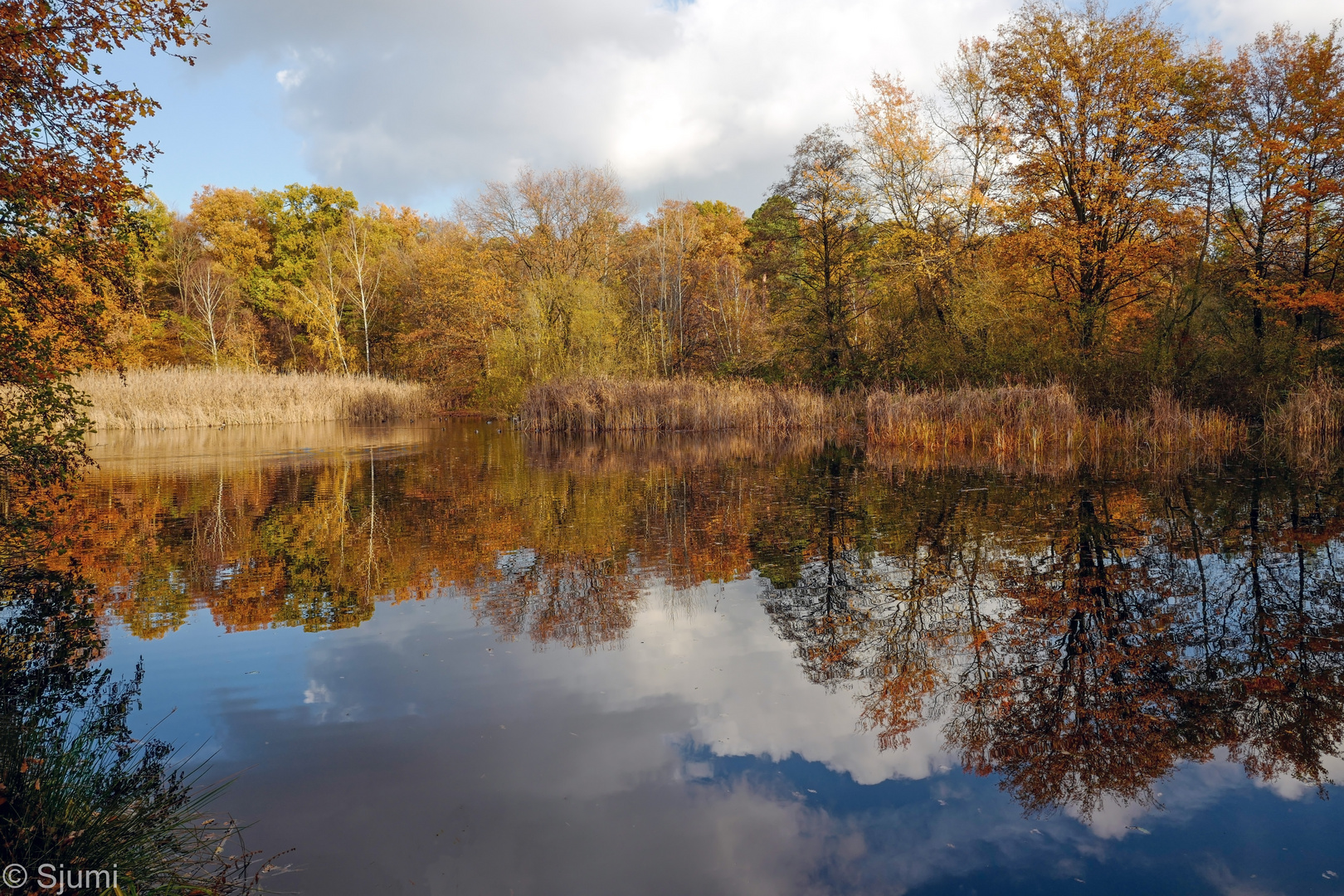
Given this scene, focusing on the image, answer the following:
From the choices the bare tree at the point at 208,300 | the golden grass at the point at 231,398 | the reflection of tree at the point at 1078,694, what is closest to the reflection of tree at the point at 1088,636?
the reflection of tree at the point at 1078,694

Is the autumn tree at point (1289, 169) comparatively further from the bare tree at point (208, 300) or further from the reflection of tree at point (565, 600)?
the bare tree at point (208, 300)

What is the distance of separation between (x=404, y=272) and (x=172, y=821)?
46529mm

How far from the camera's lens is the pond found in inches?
114

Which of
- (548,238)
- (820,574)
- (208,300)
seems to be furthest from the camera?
(208,300)

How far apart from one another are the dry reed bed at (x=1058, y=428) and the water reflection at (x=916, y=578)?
3.24 metres

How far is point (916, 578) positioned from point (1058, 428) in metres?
11.1

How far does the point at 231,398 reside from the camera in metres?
28.2

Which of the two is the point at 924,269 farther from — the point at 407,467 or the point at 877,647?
the point at 877,647

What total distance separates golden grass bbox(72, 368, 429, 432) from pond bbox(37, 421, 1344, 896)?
1953cm

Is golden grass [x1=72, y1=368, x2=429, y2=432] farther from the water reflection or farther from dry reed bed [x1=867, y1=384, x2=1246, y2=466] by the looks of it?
dry reed bed [x1=867, y1=384, x2=1246, y2=466]

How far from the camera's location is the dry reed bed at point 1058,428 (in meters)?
15.2

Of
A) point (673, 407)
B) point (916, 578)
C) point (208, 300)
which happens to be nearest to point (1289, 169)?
point (673, 407)

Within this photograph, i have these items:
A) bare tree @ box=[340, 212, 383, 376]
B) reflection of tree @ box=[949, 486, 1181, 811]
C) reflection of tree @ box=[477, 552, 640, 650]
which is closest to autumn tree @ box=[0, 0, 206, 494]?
reflection of tree @ box=[477, 552, 640, 650]

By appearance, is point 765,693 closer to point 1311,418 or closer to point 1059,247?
point 1311,418
